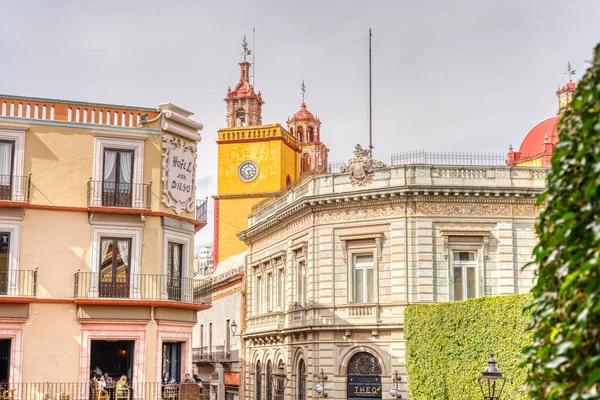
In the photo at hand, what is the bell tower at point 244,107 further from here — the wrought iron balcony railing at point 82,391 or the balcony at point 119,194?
the wrought iron balcony railing at point 82,391

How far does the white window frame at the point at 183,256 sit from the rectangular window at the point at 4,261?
15.1 feet

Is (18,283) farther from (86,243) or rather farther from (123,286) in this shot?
(123,286)

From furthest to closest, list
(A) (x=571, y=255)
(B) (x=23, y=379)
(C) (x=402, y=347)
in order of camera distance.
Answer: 1. (C) (x=402, y=347)
2. (B) (x=23, y=379)
3. (A) (x=571, y=255)

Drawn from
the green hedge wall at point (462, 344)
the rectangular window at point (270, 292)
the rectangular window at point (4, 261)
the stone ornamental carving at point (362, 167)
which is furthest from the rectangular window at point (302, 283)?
the rectangular window at point (4, 261)

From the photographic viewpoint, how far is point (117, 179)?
27703 mm

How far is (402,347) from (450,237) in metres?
4.79

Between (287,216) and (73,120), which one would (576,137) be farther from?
(287,216)

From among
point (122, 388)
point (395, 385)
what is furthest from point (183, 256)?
point (395, 385)

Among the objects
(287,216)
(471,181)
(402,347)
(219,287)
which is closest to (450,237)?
(471,181)

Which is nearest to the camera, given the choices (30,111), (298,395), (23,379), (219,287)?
(23,379)

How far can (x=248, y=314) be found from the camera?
47750 mm

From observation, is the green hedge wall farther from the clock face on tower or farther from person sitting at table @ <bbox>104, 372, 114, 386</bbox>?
the clock face on tower

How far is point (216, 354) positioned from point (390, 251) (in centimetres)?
2047

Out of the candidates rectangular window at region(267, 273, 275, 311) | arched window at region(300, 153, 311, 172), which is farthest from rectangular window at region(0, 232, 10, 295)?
arched window at region(300, 153, 311, 172)
